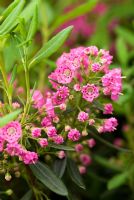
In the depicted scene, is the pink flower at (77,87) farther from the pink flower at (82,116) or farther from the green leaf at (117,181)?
the green leaf at (117,181)

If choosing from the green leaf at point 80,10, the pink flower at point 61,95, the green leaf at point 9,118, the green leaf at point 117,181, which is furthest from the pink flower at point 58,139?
the green leaf at point 80,10

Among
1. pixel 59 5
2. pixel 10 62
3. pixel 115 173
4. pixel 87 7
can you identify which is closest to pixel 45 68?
pixel 10 62

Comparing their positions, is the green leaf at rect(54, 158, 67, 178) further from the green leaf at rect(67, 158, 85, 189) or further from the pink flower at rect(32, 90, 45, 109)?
the pink flower at rect(32, 90, 45, 109)

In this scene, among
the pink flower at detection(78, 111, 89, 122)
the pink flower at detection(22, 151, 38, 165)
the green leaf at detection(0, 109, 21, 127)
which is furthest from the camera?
the pink flower at detection(78, 111, 89, 122)

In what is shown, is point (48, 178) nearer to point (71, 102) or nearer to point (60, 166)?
point (60, 166)

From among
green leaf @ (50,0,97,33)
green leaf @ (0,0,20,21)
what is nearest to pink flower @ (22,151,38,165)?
green leaf @ (0,0,20,21)

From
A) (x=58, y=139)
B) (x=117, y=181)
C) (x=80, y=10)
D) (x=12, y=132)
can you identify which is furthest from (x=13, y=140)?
(x=80, y=10)

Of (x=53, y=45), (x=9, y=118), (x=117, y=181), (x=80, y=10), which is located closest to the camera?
(x=9, y=118)
